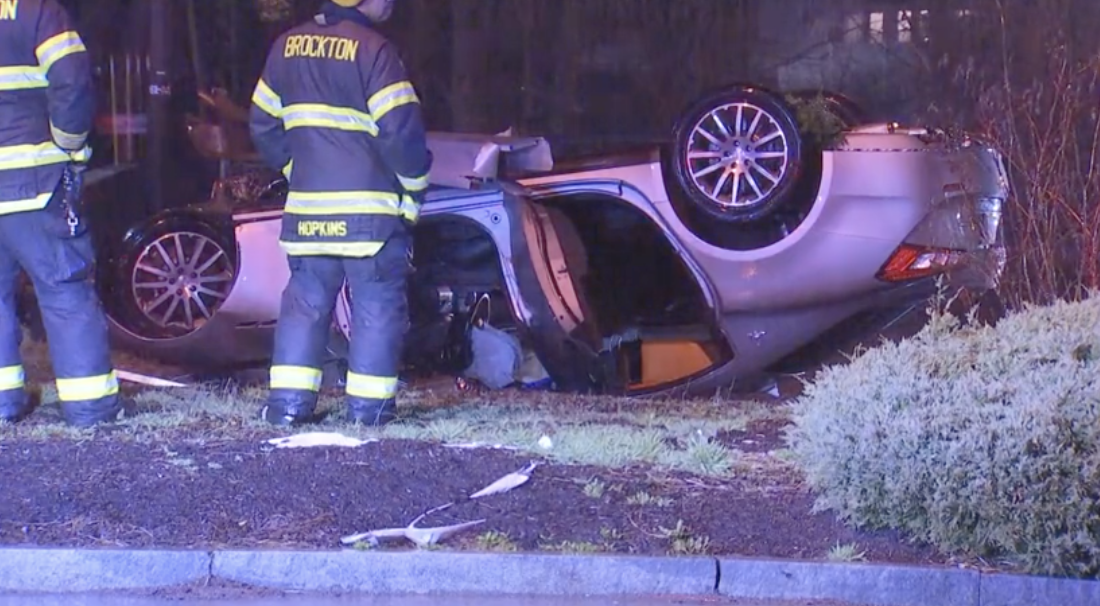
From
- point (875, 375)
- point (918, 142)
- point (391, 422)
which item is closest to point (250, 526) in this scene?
point (391, 422)

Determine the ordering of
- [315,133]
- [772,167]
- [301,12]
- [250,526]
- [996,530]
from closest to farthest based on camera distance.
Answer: [996,530] < [250,526] < [315,133] < [772,167] < [301,12]

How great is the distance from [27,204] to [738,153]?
3.73 meters

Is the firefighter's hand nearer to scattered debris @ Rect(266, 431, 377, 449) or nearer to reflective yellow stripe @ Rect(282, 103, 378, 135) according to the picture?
reflective yellow stripe @ Rect(282, 103, 378, 135)

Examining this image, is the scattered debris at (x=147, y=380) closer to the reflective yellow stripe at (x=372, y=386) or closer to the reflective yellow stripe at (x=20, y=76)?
the reflective yellow stripe at (x=372, y=386)

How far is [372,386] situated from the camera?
22.8 feet

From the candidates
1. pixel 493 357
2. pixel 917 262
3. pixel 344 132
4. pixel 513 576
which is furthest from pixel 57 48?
pixel 917 262

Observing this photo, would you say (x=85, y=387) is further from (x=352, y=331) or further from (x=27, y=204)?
(x=352, y=331)

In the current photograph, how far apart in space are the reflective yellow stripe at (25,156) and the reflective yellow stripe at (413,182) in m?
1.51

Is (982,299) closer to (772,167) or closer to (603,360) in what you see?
(772,167)

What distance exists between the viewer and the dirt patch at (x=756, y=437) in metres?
6.84

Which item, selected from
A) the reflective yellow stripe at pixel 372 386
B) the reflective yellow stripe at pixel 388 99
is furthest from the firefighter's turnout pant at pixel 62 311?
the reflective yellow stripe at pixel 388 99

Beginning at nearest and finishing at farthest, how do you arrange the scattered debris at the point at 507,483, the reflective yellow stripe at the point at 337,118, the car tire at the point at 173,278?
the scattered debris at the point at 507,483, the reflective yellow stripe at the point at 337,118, the car tire at the point at 173,278

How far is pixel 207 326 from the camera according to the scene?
8.93 metres

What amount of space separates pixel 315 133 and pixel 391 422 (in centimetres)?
138
